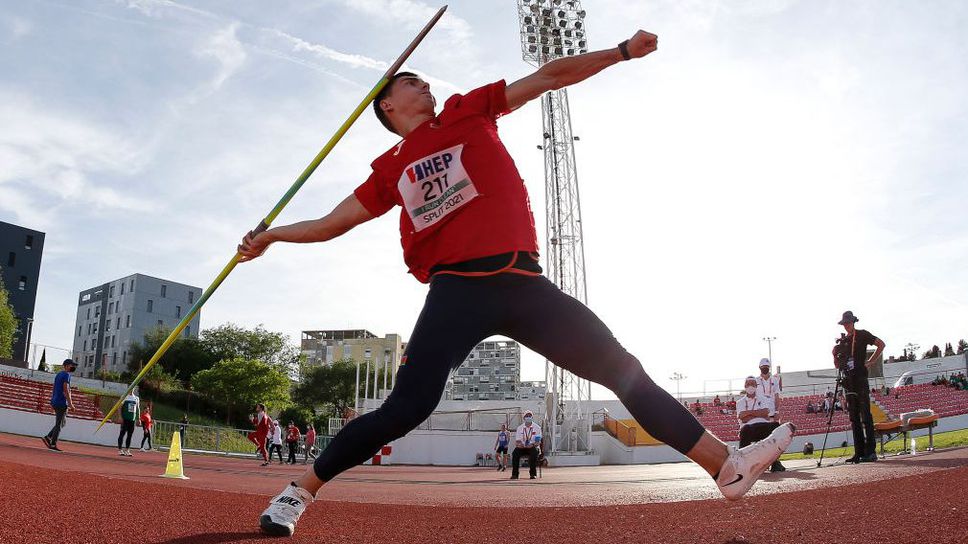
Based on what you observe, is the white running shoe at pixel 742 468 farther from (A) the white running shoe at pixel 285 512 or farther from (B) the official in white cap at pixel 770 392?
(B) the official in white cap at pixel 770 392

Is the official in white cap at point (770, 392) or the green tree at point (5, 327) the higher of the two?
the green tree at point (5, 327)

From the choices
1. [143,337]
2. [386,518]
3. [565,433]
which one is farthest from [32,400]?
[143,337]

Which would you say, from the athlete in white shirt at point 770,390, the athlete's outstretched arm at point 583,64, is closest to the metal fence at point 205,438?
the athlete in white shirt at point 770,390

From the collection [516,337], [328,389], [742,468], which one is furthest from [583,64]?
[328,389]

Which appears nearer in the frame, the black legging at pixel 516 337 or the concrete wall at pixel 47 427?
the black legging at pixel 516 337

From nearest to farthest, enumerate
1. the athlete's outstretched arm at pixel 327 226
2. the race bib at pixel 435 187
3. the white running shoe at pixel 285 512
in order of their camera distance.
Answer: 1. the race bib at pixel 435 187
2. the white running shoe at pixel 285 512
3. the athlete's outstretched arm at pixel 327 226

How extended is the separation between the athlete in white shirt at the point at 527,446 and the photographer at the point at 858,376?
8.65 meters

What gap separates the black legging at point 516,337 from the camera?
9.34ft

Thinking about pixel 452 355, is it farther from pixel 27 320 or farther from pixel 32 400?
pixel 27 320

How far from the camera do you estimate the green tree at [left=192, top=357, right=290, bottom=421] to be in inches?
2186

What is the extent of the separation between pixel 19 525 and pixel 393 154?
230cm

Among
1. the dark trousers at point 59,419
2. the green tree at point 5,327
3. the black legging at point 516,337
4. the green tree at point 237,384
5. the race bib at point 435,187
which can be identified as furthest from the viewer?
the green tree at point 237,384

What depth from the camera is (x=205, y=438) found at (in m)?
27.5

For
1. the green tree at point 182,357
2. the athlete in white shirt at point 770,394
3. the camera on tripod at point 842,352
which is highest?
the green tree at point 182,357
